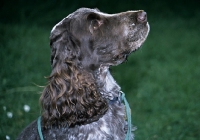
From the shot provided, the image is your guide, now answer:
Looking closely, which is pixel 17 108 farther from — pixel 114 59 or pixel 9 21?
pixel 9 21

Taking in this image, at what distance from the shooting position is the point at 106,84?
4.44m

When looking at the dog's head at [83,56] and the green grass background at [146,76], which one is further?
the green grass background at [146,76]

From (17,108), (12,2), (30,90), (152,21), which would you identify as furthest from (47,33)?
(17,108)

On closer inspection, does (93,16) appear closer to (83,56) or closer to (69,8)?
(83,56)

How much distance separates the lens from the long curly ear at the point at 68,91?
4.06 m

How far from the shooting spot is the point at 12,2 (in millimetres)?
12867

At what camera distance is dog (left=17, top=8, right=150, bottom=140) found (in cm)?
410

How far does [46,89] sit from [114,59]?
71 cm

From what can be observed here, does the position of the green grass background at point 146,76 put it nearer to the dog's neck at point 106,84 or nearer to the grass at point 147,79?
the grass at point 147,79

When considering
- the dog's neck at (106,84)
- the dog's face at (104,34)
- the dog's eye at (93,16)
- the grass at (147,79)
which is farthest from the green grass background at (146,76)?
the dog's eye at (93,16)

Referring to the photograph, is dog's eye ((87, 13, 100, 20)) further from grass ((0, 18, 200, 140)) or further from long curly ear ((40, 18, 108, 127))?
grass ((0, 18, 200, 140))

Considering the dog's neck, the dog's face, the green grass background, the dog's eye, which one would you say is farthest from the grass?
the dog's eye

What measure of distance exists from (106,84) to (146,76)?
428 centimetres

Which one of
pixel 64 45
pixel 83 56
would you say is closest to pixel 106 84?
pixel 83 56
